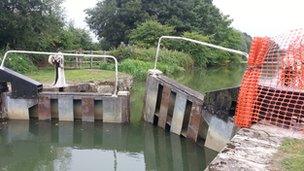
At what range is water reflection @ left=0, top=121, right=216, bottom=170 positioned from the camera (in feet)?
29.1

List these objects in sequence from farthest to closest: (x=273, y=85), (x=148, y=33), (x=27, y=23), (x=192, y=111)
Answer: (x=148, y=33)
(x=27, y=23)
(x=192, y=111)
(x=273, y=85)

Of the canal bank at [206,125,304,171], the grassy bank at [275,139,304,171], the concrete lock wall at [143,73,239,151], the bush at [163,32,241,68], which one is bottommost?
the bush at [163,32,241,68]

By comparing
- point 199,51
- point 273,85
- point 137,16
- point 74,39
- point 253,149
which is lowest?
point 199,51

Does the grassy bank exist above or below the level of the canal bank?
above

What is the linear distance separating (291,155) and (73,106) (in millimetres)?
7521

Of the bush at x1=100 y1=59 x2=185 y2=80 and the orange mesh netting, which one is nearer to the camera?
the orange mesh netting

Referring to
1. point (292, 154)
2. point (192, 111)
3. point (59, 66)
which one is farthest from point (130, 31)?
point (292, 154)

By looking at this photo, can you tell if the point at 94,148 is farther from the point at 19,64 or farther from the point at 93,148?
the point at 19,64

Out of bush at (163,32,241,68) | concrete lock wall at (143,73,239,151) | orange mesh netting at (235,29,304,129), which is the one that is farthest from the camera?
bush at (163,32,241,68)

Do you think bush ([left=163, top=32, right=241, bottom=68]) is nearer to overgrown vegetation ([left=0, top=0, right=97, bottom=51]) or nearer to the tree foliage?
the tree foliage

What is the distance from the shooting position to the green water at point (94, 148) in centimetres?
Answer: 888

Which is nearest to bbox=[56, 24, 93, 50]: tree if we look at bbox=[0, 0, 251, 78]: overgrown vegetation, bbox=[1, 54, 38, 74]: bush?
bbox=[0, 0, 251, 78]: overgrown vegetation

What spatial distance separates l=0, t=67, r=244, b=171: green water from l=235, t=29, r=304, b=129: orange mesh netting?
2.03 meters

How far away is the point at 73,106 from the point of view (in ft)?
39.1
